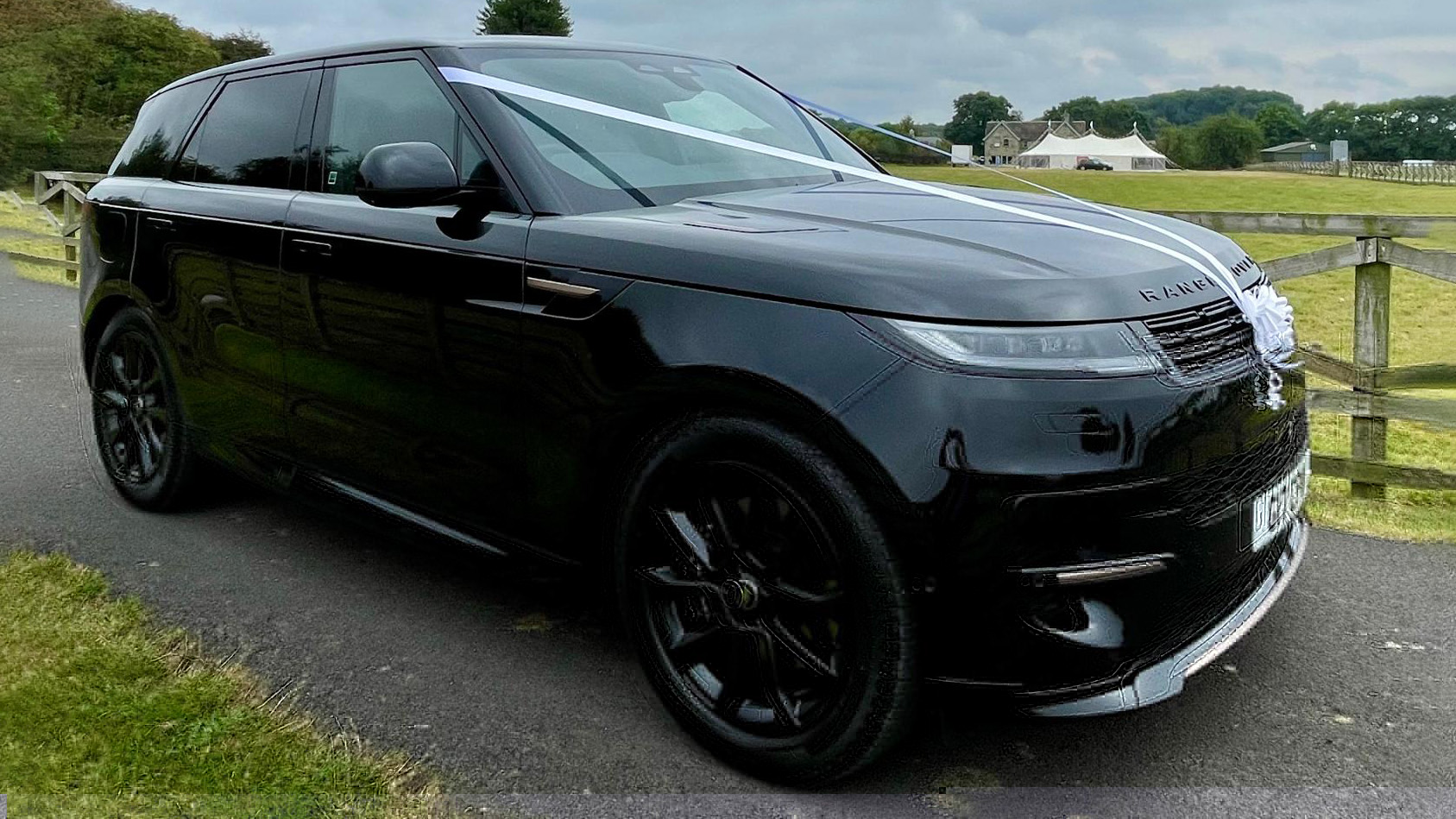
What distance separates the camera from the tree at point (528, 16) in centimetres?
8412

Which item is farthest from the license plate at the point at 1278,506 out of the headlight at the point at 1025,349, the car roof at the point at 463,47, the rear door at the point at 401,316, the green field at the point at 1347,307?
the car roof at the point at 463,47

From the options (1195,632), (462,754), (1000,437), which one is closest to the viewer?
(1000,437)

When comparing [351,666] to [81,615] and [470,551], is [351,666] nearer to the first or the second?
[470,551]

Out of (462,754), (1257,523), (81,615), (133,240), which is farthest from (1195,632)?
(133,240)

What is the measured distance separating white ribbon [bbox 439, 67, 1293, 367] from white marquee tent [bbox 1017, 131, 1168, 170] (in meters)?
76.4

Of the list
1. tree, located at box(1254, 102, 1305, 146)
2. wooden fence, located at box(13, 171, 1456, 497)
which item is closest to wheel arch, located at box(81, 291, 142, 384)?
wooden fence, located at box(13, 171, 1456, 497)

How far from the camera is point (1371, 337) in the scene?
5898 mm

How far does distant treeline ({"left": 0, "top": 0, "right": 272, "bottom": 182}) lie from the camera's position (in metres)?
59.5

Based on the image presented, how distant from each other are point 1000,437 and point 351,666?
2047 mm

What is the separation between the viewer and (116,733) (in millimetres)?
3082

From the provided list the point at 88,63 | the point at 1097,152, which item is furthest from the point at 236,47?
the point at 1097,152

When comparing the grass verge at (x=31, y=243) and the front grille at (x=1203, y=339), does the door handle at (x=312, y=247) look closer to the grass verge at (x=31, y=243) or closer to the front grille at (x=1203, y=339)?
the front grille at (x=1203, y=339)

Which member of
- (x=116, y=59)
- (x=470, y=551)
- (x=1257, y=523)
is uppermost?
(x=116, y=59)

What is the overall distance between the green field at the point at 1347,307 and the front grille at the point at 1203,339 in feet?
5.12
